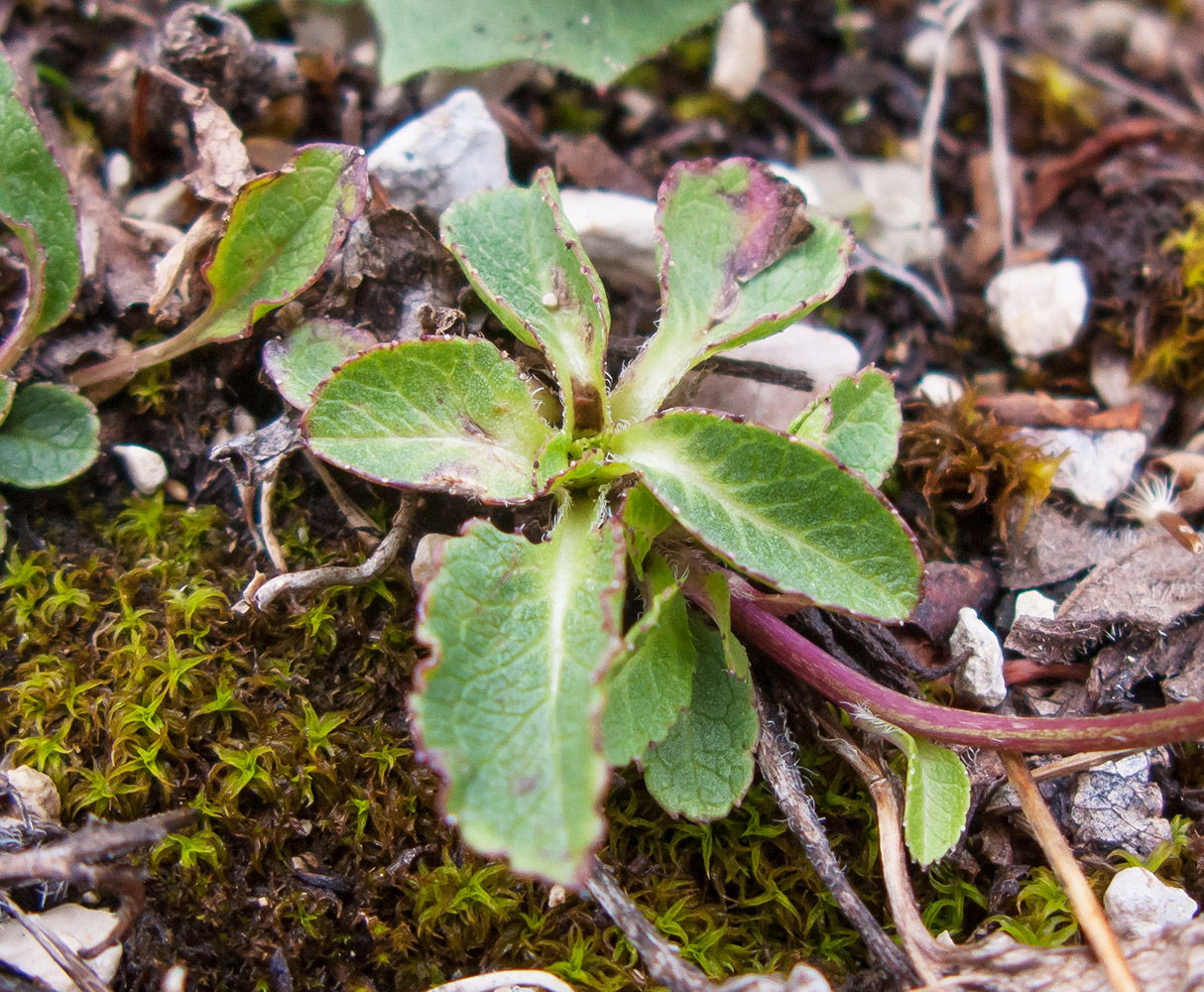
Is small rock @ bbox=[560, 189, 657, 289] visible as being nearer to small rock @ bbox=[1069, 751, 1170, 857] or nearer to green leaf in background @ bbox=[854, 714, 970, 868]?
green leaf in background @ bbox=[854, 714, 970, 868]

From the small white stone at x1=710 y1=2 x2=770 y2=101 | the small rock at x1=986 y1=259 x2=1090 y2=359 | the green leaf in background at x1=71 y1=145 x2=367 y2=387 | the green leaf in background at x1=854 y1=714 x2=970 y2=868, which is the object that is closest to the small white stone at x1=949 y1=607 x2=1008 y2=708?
the green leaf in background at x1=854 y1=714 x2=970 y2=868

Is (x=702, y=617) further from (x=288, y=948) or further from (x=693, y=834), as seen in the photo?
(x=288, y=948)

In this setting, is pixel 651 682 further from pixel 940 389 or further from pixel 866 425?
pixel 940 389

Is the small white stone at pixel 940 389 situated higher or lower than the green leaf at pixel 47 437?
lower

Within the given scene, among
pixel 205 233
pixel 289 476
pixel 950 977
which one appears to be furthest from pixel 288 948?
pixel 205 233

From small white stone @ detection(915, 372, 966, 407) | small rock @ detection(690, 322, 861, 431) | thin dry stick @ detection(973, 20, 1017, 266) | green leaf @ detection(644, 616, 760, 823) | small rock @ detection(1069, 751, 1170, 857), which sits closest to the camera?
green leaf @ detection(644, 616, 760, 823)

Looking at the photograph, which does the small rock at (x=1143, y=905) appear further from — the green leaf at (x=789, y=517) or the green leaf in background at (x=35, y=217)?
the green leaf in background at (x=35, y=217)

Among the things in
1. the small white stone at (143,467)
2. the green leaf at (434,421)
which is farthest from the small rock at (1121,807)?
the small white stone at (143,467)

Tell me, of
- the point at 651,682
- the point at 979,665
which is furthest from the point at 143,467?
the point at 979,665
